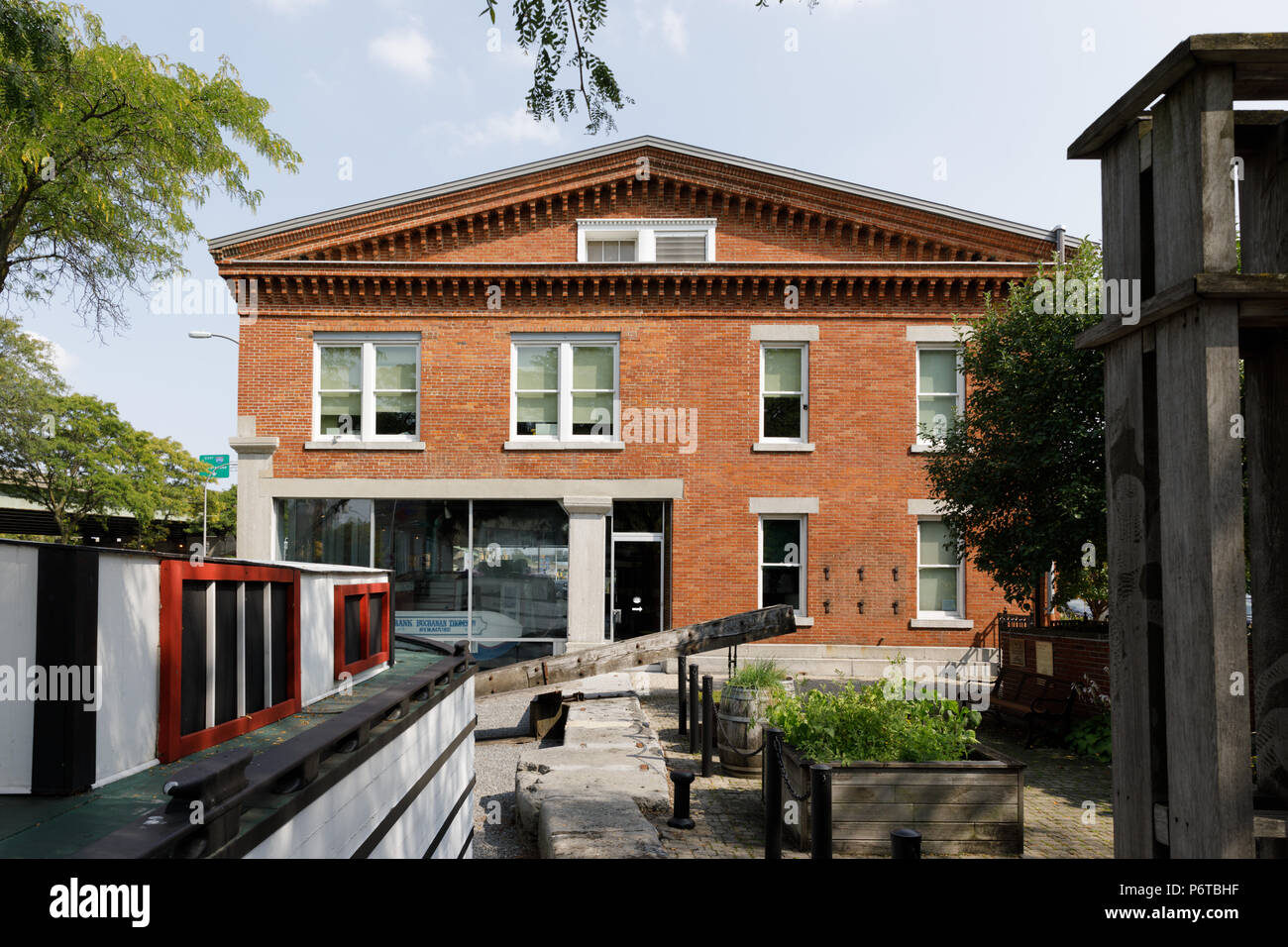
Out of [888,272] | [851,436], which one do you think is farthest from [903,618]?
[888,272]

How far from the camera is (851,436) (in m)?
17.9

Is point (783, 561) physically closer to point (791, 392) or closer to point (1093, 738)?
point (791, 392)

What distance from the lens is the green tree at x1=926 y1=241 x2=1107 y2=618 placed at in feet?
38.5

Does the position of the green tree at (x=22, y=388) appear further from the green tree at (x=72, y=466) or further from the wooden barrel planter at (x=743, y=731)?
the wooden barrel planter at (x=743, y=731)

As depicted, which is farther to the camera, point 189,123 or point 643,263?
point 643,263

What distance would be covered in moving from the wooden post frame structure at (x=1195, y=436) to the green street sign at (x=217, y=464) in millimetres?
17964

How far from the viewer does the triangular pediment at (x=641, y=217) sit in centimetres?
1830

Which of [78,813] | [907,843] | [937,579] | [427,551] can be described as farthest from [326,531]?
[907,843]

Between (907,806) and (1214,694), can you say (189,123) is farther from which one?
(1214,694)

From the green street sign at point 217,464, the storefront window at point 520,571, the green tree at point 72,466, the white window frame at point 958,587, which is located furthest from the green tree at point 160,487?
the white window frame at point 958,587

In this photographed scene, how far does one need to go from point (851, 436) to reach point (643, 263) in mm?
5938

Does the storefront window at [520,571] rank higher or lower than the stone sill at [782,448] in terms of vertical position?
lower

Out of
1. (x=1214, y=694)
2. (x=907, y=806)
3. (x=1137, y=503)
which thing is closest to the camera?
(x=1214, y=694)

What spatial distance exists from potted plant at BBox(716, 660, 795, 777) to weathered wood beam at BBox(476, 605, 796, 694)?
1.22 m
